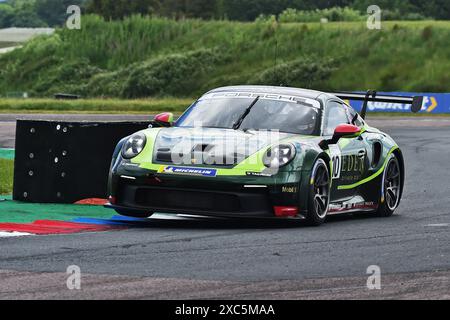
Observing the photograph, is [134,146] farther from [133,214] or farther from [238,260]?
[238,260]

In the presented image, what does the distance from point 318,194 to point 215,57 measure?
58415mm

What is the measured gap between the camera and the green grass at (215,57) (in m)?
61.7

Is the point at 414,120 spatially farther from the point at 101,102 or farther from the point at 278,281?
the point at 278,281

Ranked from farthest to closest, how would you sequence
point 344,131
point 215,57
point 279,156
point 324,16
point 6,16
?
1. point 6,16
2. point 324,16
3. point 215,57
4. point 344,131
5. point 279,156

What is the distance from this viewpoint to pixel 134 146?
1047cm

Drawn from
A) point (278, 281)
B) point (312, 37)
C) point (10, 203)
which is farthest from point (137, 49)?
point (278, 281)

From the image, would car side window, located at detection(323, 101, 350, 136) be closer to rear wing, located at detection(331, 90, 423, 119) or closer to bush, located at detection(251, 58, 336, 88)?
rear wing, located at detection(331, 90, 423, 119)

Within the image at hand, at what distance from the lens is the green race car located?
32.8 ft

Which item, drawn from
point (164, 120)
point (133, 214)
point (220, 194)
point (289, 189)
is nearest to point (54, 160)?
point (164, 120)

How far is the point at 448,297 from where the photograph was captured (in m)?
6.50

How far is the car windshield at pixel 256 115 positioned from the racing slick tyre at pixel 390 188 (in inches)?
53.1

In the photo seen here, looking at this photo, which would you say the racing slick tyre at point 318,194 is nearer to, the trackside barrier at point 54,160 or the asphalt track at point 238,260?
the asphalt track at point 238,260

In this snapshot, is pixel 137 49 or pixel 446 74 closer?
pixel 446 74

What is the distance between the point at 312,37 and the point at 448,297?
202 ft
